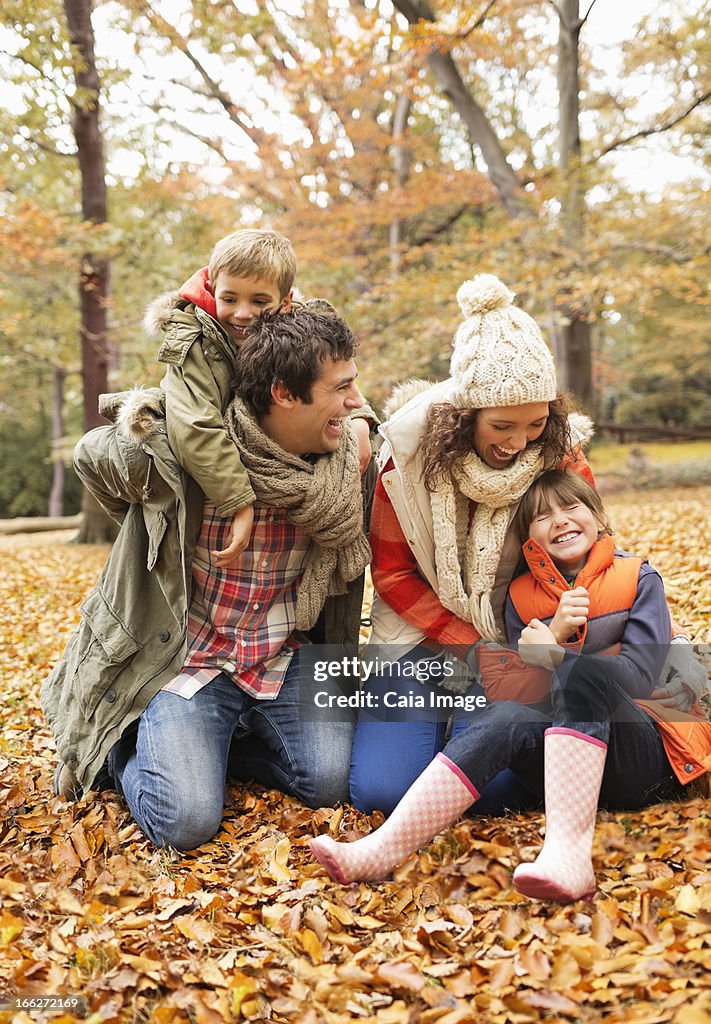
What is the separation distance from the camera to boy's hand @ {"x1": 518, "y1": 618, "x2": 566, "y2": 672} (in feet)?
7.47

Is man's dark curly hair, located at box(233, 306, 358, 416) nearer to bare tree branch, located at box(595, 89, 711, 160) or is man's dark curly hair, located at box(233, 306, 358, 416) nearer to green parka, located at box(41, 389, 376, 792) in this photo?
green parka, located at box(41, 389, 376, 792)

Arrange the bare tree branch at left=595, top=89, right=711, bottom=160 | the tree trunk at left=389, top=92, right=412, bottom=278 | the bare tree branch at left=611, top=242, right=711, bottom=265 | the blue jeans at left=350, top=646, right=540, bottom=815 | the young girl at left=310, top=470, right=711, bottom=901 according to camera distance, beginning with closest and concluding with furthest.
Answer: the young girl at left=310, top=470, right=711, bottom=901, the blue jeans at left=350, top=646, right=540, bottom=815, the bare tree branch at left=595, top=89, right=711, bottom=160, the bare tree branch at left=611, top=242, right=711, bottom=265, the tree trunk at left=389, top=92, right=412, bottom=278

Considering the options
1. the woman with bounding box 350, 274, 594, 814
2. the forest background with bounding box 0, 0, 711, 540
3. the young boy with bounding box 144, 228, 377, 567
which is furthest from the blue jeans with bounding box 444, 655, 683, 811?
the forest background with bounding box 0, 0, 711, 540

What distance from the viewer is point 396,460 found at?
105 inches

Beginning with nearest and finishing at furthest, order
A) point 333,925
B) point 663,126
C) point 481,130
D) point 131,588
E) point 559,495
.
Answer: point 333,925 → point 559,495 → point 131,588 → point 663,126 → point 481,130

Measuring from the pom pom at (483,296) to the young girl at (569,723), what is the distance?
585 millimetres

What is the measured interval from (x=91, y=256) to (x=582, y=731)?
9.13 metres

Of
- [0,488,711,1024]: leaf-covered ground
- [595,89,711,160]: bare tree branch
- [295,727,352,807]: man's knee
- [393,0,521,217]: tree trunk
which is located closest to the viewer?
[0,488,711,1024]: leaf-covered ground

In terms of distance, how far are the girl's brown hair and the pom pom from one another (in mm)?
540

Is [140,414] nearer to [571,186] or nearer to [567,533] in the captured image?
[567,533]

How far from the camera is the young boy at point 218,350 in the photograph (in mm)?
2510

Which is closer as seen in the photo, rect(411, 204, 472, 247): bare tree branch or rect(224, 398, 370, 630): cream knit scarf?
rect(224, 398, 370, 630): cream knit scarf

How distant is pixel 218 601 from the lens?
2826 millimetres

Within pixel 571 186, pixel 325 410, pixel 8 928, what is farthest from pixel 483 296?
pixel 571 186
